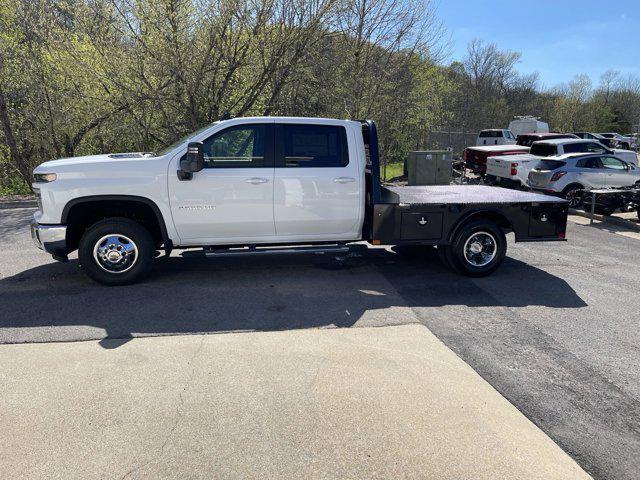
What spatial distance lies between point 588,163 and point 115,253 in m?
12.2

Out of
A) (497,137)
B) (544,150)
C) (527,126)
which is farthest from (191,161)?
(527,126)

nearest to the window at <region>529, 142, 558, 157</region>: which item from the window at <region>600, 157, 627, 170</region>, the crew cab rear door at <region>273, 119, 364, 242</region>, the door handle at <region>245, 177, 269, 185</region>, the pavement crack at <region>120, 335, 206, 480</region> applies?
the window at <region>600, 157, 627, 170</region>

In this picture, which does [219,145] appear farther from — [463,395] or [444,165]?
[444,165]

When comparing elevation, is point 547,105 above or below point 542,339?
above

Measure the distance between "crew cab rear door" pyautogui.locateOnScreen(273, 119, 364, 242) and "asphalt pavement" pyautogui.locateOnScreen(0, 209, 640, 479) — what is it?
73 cm

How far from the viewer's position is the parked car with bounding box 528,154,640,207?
40.9 feet

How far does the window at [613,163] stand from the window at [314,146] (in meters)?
10.1

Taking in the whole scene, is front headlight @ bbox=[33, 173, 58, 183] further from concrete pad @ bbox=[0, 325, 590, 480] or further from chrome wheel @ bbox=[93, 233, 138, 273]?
concrete pad @ bbox=[0, 325, 590, 480]

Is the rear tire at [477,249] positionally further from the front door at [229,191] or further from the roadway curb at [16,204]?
the roadway curb at [16,204]

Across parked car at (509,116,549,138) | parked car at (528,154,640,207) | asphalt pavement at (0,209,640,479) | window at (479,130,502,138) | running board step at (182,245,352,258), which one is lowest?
asphalt pavement at (0,209,640,479)

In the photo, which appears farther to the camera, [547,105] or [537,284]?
[547,105]

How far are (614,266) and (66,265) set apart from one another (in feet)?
26.8

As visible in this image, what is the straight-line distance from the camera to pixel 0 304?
5160 mm

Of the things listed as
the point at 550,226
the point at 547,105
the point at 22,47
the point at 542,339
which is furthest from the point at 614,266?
the point at 547,105
